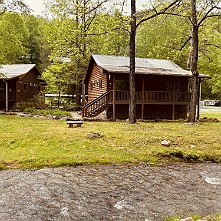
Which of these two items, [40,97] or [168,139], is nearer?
[168,139]

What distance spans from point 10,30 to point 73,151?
13150 millimetres

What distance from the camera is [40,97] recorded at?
26.4 metres

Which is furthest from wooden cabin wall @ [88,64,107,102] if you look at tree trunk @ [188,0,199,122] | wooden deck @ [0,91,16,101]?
wooden deck @ [0,91,16,101]

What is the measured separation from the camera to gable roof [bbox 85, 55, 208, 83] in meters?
17.9

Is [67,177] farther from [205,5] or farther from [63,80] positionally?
[63,80]

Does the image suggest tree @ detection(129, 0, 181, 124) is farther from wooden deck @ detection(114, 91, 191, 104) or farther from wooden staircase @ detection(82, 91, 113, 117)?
wooden staircase @ detection(82, 91, 113, 117)

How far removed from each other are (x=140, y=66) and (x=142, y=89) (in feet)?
9.01

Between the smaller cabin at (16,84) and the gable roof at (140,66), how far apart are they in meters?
7.75

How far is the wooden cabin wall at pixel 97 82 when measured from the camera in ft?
65.1

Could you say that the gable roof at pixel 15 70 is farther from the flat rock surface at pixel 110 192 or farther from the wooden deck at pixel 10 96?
the flat rock surface at pixel 110 192

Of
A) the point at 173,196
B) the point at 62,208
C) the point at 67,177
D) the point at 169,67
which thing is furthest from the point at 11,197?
the point at 169,67

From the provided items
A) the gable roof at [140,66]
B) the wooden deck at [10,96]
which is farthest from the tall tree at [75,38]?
the wooden deck at [10,96]

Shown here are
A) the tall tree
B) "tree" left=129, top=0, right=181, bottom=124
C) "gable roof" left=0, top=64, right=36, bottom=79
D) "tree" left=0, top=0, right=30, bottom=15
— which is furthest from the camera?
"gable roof" left=0, top=64, right=36, bottom=79

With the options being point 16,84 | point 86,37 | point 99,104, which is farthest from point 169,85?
point 16,84
